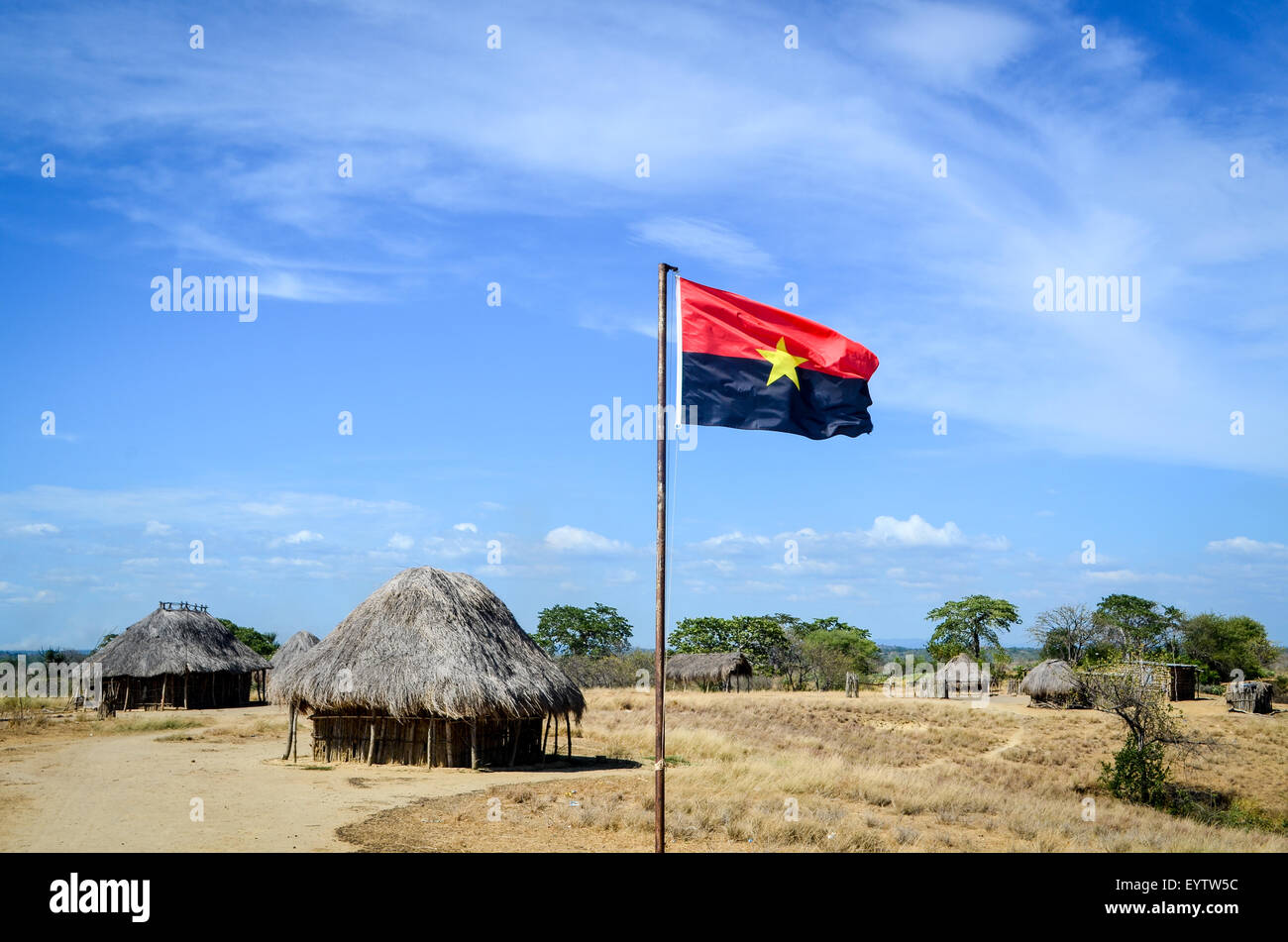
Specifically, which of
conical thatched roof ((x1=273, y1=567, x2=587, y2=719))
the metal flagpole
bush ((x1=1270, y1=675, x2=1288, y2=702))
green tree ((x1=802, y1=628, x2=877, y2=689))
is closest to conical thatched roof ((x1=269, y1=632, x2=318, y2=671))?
conical thatched roof ((x1=273, y1=567, x2=587, y2=719))

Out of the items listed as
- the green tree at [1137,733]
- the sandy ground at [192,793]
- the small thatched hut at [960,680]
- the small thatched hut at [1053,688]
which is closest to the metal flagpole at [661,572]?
the sandy ground at [192,793]

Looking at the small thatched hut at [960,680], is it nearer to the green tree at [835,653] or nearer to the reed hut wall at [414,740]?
the green tree at [835,653]

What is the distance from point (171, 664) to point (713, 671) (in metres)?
34.4

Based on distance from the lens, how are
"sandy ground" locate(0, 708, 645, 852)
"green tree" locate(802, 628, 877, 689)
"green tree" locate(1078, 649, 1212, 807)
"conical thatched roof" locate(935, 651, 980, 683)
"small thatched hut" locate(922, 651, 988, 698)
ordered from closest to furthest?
"sandy ground" locate(0, 708, 645, 852), "green tree" locate(1078, 649, 1212, 807), "small thatched hut" locate(922, 651, 988, 698), "conical thatched roof" locate(935, 651, 980, 683), "green tree" locate(802, 628, 877, 689)

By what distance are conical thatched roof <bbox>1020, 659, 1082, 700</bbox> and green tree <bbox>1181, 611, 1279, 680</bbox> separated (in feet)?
70.9

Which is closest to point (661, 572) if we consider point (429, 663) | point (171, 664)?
point (429, 663)

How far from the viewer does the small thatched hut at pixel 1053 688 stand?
4772 centimetres

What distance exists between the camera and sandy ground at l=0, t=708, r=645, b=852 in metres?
12.5

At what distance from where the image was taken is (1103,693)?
25625 mm

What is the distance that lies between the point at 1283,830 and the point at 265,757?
24437 millimetres

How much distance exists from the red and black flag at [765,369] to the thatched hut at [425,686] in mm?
12658

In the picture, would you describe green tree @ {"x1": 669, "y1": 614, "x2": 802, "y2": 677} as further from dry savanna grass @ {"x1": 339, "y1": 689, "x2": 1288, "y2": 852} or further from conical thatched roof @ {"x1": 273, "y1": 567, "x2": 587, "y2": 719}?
conical thatched roof @ {"x1": 273, "y1": 567, "x2": 587, "y2": 719}
